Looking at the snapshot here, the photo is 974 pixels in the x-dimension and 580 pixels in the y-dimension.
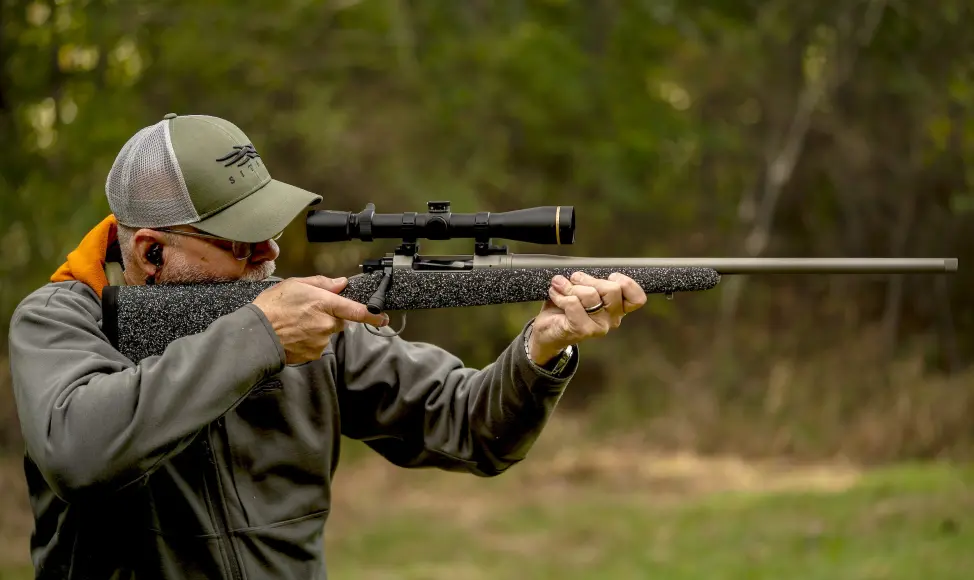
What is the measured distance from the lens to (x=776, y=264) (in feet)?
10.0

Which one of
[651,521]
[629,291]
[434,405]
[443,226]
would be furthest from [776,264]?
[651,521]

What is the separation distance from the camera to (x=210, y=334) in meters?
2.69

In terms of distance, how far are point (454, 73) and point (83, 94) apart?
3.91 m

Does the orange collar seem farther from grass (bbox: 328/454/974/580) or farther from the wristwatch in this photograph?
grass (bbox: 328/454/974/580)

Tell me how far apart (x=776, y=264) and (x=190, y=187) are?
161 cm

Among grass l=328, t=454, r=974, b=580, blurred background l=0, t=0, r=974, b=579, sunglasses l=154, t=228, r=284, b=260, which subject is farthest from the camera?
blurred background l=0, t=0, r=974, b=579

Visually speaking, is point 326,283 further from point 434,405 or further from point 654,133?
point 654,133

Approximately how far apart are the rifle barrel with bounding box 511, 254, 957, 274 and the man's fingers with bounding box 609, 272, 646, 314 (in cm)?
7

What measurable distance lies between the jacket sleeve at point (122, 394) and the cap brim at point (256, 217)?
30cm

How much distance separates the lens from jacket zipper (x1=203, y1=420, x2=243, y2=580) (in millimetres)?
2912

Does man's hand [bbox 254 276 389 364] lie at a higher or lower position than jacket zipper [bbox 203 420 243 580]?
higher

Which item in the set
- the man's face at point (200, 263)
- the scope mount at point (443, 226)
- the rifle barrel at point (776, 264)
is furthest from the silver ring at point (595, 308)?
the man's face at point (200, 263)

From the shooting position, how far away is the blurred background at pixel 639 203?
8328 millimetres

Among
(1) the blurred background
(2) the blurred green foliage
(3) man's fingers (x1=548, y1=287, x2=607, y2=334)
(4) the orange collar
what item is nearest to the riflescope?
(3) man's fingers (x1=548, y1=287, x2=607, y2=334)
